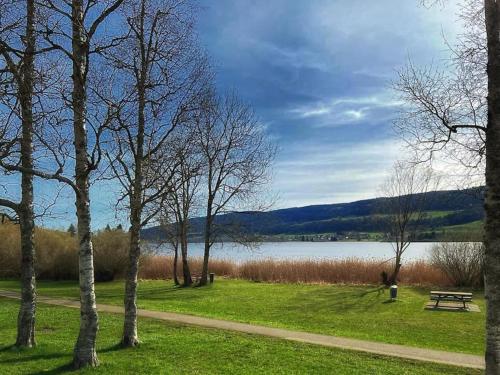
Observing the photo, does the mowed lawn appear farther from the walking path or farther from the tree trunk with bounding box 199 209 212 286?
the tree trunk with bounding box 199 209 212 286

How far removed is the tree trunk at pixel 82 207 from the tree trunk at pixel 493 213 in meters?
5.62

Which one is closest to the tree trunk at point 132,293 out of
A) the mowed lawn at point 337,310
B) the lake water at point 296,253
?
the mowed lawn at point 337,310

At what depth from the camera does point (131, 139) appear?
31.8ft

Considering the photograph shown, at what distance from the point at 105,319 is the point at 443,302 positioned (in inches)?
492

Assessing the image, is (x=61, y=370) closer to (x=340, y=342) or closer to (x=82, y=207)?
(x=82, y=207)

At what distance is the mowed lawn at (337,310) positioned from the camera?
12734 millimetres

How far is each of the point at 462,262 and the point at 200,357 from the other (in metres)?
21.2

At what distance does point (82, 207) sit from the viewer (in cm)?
790

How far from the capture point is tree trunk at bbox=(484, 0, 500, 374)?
16.8 ft

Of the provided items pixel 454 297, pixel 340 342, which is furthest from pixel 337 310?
pixel 340 342

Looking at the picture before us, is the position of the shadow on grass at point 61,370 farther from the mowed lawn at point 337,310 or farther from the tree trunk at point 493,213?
the mowed lawn at point 337,310

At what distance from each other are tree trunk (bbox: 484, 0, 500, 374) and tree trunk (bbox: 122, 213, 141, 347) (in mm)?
6566

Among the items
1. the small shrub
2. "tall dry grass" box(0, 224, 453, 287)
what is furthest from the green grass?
the small shrub

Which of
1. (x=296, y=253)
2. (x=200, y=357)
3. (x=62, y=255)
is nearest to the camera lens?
(x=200, y=357)
